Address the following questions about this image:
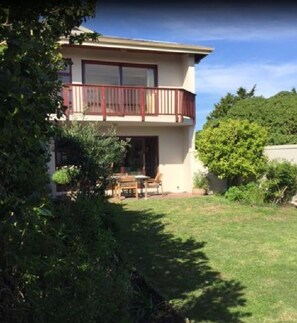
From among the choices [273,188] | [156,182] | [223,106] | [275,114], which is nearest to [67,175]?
[156,182]

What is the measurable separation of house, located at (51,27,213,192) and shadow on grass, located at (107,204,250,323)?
689 cm

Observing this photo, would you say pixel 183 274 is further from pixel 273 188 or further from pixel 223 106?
pixel 223 106

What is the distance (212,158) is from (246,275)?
8.70 meters

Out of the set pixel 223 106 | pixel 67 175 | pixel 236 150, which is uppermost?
pixel 223 106

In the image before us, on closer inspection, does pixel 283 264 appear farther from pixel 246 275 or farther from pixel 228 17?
pixel 228 17

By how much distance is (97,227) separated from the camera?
4562 millimetres

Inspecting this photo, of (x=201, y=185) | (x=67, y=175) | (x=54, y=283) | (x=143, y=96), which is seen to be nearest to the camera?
(x=54, y=283)

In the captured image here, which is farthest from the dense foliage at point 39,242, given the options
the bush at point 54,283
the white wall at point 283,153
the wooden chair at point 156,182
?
the wooden chair at point 156,182

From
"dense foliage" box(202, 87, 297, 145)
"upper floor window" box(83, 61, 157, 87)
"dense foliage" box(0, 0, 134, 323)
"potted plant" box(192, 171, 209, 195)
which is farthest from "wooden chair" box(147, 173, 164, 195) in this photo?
"dense foliage" box(0, 0, 134, 323)

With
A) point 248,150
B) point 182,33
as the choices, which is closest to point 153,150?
point 248,150

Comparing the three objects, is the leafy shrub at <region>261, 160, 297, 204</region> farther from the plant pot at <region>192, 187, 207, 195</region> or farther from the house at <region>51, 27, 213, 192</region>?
the house at <region>51, 27, 213, 192</region>

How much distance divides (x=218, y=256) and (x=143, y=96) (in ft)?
32.0

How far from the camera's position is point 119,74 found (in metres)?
17.8

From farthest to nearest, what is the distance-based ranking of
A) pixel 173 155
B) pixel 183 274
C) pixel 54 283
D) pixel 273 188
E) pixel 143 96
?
pixel 173 155 < pixel 143 96 < pixel 273 188 < pixel 183 274 < pixel 54 283
